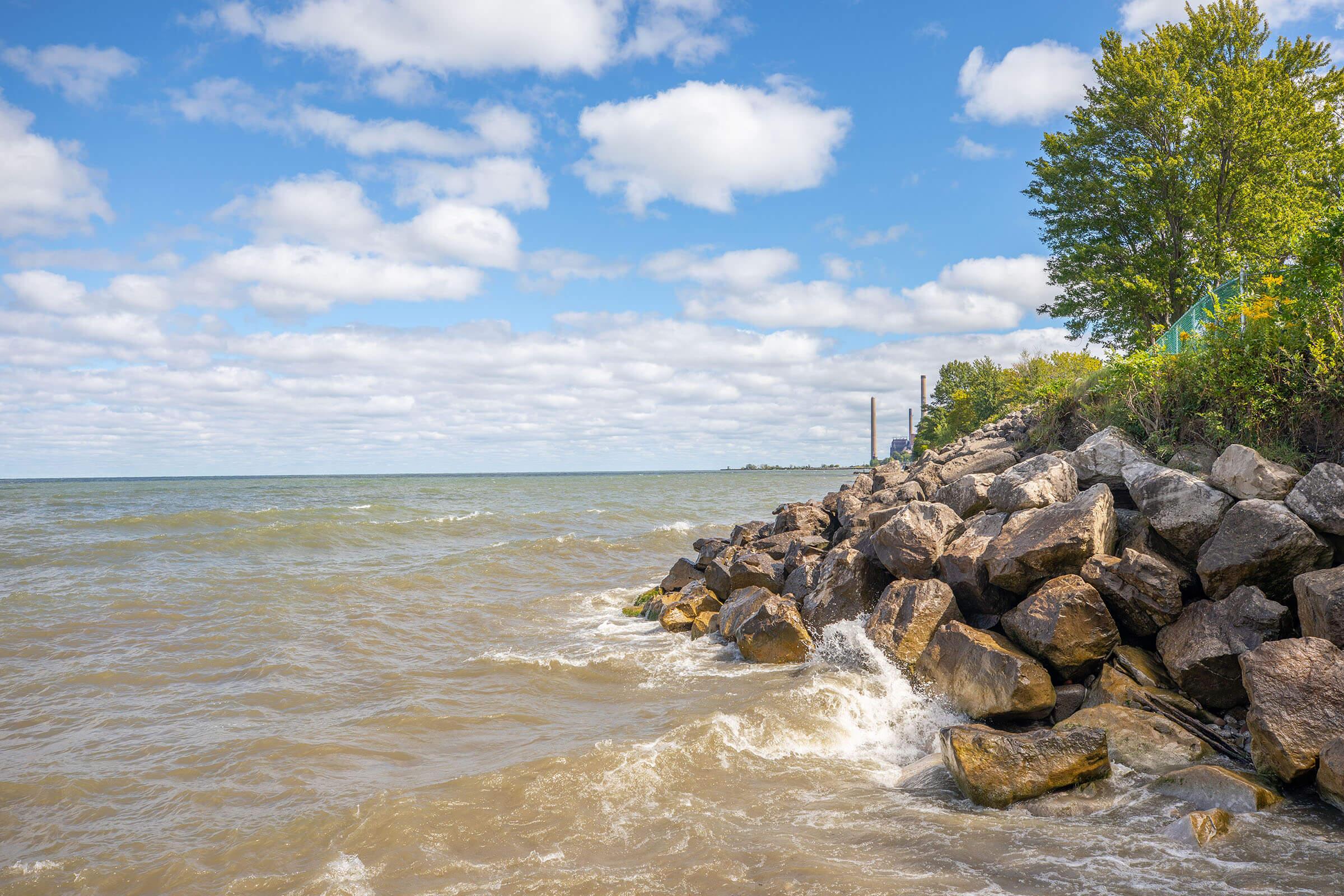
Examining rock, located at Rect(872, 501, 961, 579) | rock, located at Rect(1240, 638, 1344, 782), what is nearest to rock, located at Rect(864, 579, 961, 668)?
rock, located at Rect(872, 501, 961, 579)

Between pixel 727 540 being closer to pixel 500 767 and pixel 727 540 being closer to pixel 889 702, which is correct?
pixel 889 702

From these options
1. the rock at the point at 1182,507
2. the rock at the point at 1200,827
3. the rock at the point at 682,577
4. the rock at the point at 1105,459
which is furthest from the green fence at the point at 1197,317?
the rock at the point at 682,577

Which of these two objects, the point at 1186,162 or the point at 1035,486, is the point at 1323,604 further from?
the point at 1186,162

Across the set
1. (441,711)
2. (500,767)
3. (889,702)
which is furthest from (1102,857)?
(441,711)

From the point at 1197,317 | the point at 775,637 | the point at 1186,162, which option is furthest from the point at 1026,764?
the point at 1186,162

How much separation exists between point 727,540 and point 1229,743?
13449 millimetres

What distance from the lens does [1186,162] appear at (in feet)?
65.6

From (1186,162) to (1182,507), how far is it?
55.7 feet

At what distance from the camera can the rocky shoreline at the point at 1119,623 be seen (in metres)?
5.82

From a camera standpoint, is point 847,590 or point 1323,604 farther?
point 847,590

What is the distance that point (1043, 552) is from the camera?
8.15 metres

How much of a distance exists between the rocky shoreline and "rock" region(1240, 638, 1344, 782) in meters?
0.01

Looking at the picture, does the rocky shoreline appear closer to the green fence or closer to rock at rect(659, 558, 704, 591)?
the green fence

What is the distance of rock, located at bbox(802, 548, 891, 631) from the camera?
423 inches
